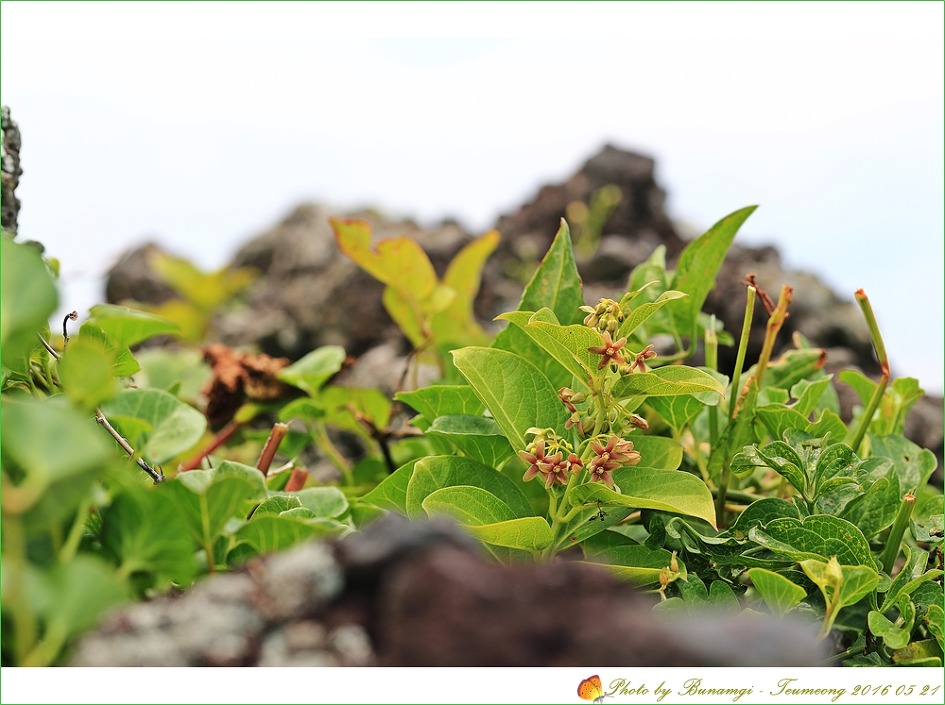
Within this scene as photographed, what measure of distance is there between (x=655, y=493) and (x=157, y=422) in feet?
1.39

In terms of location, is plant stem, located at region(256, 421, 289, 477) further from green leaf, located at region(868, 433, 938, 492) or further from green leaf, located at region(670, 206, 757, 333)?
green leaf, located at region(868, 433, 938, 492)

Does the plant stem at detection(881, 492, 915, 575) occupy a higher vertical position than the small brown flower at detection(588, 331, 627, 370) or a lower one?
lower

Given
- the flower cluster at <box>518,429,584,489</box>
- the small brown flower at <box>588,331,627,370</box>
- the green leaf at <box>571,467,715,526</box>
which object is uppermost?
the small brown flower at <box>588,331,627,370</box>

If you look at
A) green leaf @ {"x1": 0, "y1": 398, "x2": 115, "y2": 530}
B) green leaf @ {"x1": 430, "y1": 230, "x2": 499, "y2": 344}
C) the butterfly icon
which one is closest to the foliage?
green leaf @ {"x1": 0, "y1": 398, "x2": 115, "y2": 530}

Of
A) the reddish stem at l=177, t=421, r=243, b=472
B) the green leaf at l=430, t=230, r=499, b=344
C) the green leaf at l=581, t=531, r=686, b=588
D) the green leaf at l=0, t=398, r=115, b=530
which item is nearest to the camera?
the green leaf at l=0, t=398, r=115, b=530

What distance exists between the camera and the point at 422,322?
1038 millimetres

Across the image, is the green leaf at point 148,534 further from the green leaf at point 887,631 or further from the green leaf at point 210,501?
the green leaf at point 887,631

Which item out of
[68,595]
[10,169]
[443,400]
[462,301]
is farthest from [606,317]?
[462,301]

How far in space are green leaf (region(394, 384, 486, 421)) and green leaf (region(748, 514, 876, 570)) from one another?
0.83 ft

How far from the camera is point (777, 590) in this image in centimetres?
47

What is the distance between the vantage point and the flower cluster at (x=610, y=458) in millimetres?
473

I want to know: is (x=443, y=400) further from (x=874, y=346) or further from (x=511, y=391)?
(x=874, y=346)

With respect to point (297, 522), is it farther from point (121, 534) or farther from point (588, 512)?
point (588, 512)

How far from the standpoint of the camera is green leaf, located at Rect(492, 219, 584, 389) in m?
0.66
